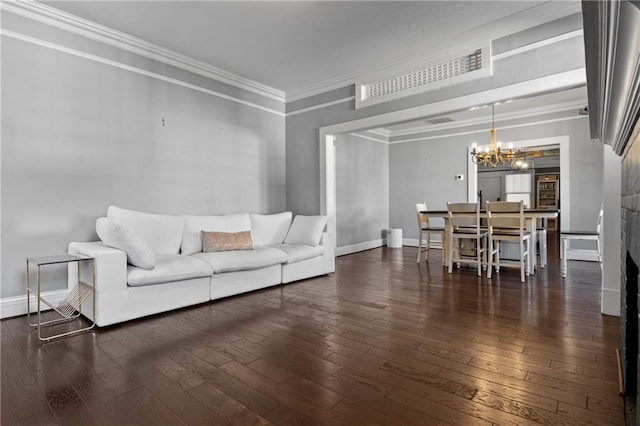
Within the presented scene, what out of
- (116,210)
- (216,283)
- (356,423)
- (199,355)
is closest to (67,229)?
(116,210)

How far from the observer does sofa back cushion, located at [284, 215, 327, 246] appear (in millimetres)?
4562

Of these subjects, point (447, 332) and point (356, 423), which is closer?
point (356, 423)

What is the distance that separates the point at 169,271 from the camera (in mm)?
3006

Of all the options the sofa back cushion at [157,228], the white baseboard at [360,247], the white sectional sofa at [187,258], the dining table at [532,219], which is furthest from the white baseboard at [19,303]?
the dining table at [532,219]

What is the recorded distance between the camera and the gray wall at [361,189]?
6809 millimetres

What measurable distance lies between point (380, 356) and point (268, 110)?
444 centimetres

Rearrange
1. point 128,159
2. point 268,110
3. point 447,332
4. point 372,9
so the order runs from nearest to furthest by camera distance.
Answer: point 447,332
point 372,9
point 128,159
point 268,110

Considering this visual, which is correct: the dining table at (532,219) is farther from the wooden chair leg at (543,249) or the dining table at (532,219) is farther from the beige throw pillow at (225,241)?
the beige throw pillow at (225,241)

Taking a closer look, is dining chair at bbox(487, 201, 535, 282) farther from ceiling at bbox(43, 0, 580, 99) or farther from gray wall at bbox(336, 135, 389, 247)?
gray wall at bbox(336, 135, 389, 247)

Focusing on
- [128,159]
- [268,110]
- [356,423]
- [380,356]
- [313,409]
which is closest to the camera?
[356,423]

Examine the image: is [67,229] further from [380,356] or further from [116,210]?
[380,356]

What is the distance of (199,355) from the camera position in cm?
215

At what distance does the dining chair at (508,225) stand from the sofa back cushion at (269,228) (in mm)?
2818

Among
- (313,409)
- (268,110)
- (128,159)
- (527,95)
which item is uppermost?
(268,110)
